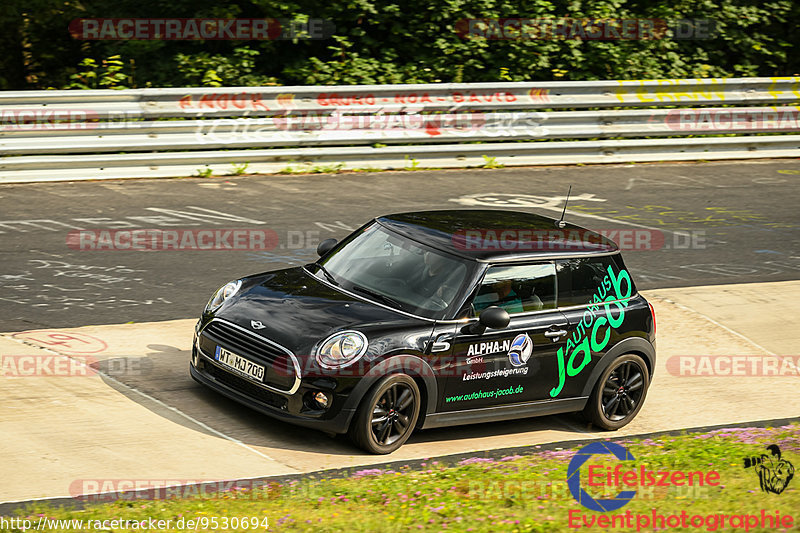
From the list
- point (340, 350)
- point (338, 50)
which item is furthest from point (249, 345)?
point (338, 50)

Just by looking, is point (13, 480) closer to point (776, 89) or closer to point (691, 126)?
point (691, 126)

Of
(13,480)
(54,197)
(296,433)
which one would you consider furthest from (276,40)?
(13,480)

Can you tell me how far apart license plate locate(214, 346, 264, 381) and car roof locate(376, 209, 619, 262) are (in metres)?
1.68

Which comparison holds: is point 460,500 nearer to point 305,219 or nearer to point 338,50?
point 305,219

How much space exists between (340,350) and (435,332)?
751 mm

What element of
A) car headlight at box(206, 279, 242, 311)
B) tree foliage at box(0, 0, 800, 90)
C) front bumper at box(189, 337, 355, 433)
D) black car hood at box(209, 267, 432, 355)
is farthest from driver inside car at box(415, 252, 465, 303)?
tree foliage at box(0, 0, 800, 90)

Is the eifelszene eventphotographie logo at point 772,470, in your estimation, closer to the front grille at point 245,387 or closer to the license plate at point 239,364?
the front grille at point 245,387

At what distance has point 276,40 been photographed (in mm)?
18547

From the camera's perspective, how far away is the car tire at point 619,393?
8250 mm

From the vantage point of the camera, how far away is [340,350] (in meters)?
6.99

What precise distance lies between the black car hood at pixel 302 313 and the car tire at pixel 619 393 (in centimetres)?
175

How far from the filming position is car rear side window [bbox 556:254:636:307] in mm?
8047

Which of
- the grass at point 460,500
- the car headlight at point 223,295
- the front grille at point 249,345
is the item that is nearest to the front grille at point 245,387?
the front grille at point 249,345

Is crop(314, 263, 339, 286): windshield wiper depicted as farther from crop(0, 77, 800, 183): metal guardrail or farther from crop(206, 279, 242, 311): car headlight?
crop(0, 77, 800, 183): metal guardrail
